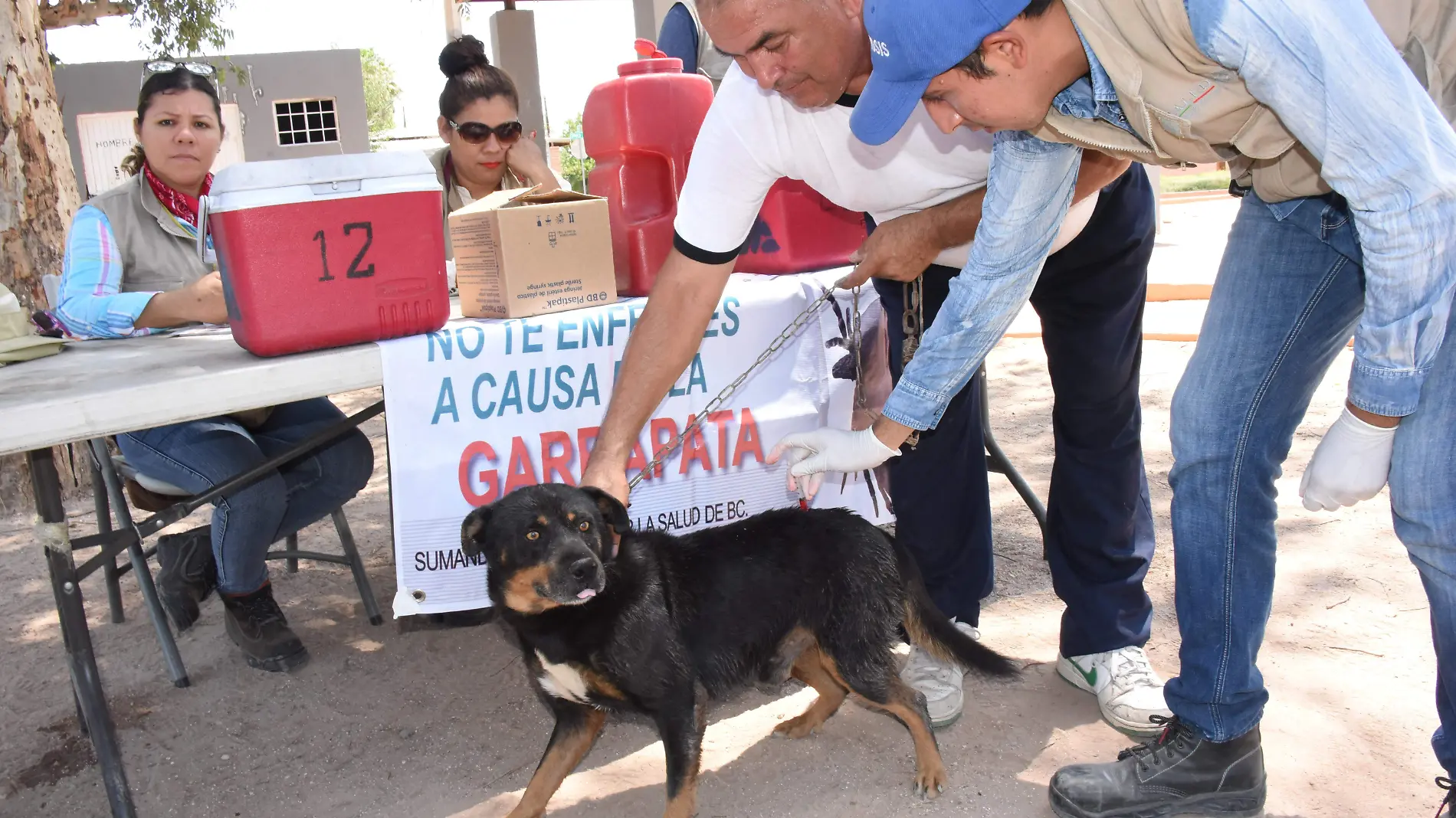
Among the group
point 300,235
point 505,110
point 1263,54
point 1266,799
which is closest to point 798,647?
point 1266,799

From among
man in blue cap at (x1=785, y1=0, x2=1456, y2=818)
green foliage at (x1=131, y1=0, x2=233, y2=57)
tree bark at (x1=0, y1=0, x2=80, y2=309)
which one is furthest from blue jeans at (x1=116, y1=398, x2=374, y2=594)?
green foliage at (x1=131, y1=0, x2=233, y2=57)

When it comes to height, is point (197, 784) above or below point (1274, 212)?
below

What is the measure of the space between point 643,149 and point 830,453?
135cm

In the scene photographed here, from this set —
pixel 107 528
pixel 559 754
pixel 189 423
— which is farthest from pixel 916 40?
pixel 107 528

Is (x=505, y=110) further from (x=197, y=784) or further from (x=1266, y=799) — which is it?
(x=1266, y=799)

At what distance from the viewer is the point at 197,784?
2877 mm

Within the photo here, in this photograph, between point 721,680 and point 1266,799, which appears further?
point 721,680

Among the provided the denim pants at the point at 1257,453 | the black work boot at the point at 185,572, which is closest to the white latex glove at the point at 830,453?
the denim pants at the point at 1257,453

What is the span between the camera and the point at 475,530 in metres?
2.50

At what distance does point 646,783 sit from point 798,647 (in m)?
0.55

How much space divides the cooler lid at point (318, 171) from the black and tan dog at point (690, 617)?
88cm

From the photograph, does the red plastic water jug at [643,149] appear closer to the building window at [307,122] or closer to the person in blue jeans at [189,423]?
the person in blue jeans at [189,423]

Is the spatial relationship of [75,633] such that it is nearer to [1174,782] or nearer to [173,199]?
[173,199]

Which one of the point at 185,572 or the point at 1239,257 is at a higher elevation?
the point at 1239,257
